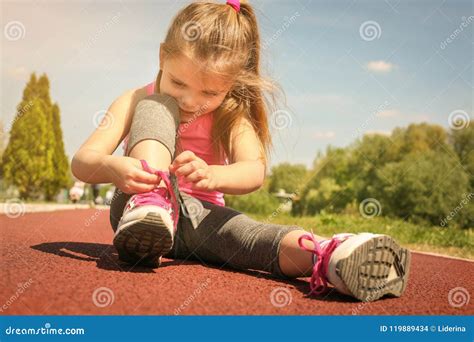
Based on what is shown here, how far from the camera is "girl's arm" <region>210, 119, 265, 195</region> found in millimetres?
2230

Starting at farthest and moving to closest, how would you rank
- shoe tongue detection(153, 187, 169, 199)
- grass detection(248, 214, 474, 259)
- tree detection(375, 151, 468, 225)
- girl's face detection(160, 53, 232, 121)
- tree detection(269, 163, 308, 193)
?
tree detection(269, 163, 308, 193) → tree detection(375, 151, 468, 225) → grass detection(248, 214, 474, 259) → girl's face detection(160, 53, 232, 121) → shoe tongue detection(153, 187, 169, 199)

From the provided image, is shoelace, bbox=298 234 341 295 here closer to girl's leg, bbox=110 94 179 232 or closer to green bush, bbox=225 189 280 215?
girl's leg, bbox=110 94 179 232

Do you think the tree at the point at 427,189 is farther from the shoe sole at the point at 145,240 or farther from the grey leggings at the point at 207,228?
the shoe sole at the point at 145,240

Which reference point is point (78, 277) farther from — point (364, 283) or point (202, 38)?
point (202, 38)

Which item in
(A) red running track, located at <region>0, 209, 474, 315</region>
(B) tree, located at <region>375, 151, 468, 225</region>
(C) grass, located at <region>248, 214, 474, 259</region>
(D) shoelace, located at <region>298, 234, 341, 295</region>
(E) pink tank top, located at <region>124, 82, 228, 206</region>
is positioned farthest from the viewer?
(B) tree, located at <region>375, 151, 468, 225</region>

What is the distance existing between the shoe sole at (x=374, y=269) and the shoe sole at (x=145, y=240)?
25.9 inches

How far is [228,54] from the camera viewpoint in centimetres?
263

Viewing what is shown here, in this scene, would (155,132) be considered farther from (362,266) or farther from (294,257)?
(362,266)

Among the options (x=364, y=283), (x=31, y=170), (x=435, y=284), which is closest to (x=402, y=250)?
(x=364, y=283)

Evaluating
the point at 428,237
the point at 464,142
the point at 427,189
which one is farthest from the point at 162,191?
the point at 464,142

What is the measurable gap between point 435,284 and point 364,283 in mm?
914

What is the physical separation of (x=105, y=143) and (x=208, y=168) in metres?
0.59

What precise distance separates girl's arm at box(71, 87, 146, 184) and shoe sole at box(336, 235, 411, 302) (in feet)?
3.24

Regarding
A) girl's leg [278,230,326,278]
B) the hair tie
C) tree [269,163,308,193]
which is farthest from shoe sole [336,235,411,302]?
tree [269,163,308,193]
